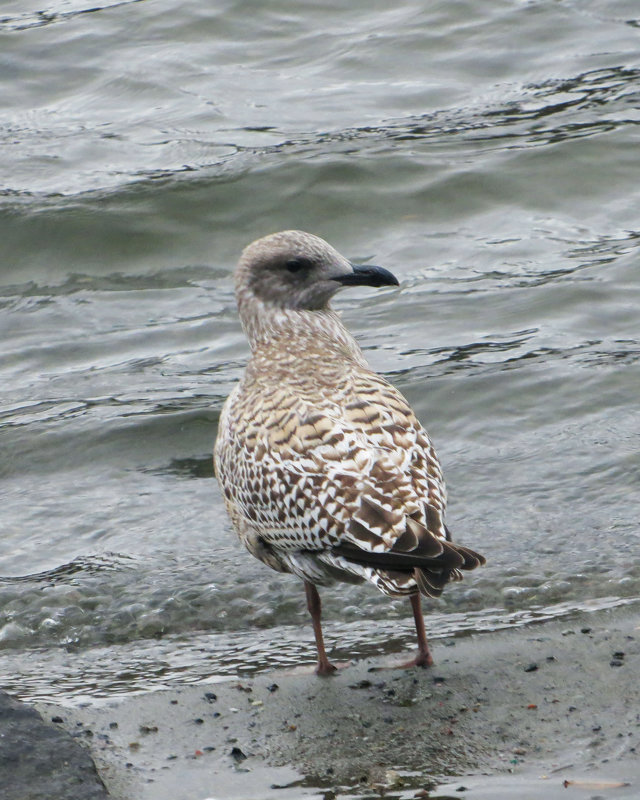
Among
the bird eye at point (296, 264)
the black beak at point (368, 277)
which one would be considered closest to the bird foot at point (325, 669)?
the black beak at point (368, 277)

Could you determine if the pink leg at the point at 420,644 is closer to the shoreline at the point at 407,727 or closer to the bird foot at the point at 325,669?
the shoreline at the point at 407,727

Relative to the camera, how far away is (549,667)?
4.86 m

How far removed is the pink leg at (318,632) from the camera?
203 inches

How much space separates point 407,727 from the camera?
177 inches

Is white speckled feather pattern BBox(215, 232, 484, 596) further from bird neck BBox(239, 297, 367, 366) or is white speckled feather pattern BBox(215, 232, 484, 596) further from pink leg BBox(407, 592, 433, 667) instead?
pink leg BBox(407, 592, 433, 667)

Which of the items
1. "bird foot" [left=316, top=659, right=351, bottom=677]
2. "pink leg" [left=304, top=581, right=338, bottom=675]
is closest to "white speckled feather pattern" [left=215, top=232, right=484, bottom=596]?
"pink leg" [left=304, top=581, right=338, bottom=675]

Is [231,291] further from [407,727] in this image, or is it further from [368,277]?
[407,727]

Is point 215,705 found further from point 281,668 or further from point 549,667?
point 549,667

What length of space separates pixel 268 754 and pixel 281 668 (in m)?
0.98

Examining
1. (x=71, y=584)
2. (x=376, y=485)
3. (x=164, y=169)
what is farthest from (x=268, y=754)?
(x=164, y=169)

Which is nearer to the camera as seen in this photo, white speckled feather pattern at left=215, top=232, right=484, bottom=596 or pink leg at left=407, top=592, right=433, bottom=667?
white speckled feather pattern at left=215, top=232, right=484, bottom=596

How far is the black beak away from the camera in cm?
590

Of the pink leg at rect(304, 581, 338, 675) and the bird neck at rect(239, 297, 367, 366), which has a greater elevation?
the bird neck at rect(239, 297, 367, 366)

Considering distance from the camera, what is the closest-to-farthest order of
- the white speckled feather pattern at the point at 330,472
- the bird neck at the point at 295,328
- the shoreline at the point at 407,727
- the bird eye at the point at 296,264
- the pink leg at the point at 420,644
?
the shoreline at the point at 407,727 < the white speckled feather pattern at the point at 330,472 < the pink leg at the point at 420,644 < the bird neck at the point at 295,328 < the bird eye at the point at 296,264
